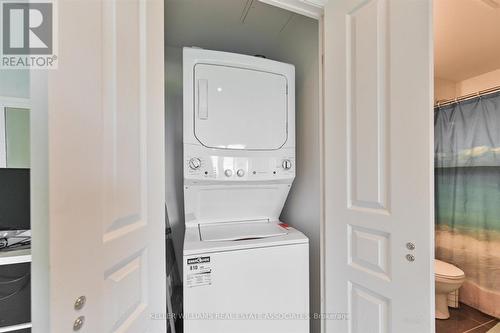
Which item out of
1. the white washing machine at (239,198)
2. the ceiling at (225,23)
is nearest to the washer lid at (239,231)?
the white washing machine at (239,198)

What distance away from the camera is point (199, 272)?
3.69 ft

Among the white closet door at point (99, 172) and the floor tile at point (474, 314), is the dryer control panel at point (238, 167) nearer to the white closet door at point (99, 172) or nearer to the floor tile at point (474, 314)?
the white closet door at point (99, 172)

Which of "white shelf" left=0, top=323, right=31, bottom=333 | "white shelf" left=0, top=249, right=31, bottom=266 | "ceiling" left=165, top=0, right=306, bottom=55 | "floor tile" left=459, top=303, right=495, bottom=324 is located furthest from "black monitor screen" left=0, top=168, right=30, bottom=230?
"floor tile" left=459, top=303, right=495, bottom=324

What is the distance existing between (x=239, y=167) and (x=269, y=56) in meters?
1.34

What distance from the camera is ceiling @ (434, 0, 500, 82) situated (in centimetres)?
157

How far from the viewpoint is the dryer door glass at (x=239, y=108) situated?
53.0 inches

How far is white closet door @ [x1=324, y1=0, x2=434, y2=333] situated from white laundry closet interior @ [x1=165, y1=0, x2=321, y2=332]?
0.93 ft

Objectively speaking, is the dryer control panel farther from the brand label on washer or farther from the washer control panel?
the brand label on washer

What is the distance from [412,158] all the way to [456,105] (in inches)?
86.0

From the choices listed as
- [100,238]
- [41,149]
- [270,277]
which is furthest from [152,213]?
[270,277]

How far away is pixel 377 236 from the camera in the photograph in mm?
976

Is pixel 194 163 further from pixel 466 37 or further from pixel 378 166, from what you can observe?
pixel 466 37

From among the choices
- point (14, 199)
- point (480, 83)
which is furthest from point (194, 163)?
point (480, 83)

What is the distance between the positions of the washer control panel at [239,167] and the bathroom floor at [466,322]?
2156mm
